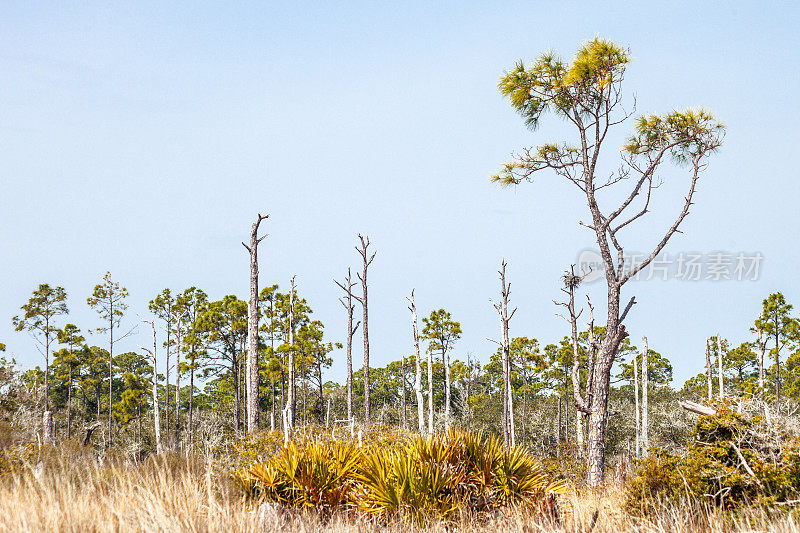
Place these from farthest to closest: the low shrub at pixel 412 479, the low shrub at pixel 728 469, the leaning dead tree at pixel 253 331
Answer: the leaning dead tree at pixel 253 331 < the low shrub at pixel 412 479 < the low shrub at pixel 728 469

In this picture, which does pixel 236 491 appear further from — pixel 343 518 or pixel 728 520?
pixel 728 520

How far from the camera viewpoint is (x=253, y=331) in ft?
75.6

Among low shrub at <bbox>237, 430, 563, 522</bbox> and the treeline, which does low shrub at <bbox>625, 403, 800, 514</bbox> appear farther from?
the treeline

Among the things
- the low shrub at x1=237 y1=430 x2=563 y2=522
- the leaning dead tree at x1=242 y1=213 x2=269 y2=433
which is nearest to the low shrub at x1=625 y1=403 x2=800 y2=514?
the low shrub at x1=237 y1=430 x2=563 y2=522

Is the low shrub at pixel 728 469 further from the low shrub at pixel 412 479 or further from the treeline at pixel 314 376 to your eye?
the treeline at pixel 314 376

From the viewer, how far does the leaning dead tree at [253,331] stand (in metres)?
22.4

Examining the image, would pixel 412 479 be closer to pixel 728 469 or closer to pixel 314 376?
pixel 728 469

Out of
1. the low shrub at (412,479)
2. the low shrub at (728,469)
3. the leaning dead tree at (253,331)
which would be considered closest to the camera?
the low shrub at (728,469)

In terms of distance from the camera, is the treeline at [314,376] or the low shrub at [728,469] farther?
the treeline at [314,376]

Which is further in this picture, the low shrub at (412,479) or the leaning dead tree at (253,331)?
the leaning dead tree at (253,331)

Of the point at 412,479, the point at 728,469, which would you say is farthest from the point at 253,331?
the point at 728,469

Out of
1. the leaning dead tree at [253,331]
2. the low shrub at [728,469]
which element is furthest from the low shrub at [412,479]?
the leaning dead tree at [253,331]

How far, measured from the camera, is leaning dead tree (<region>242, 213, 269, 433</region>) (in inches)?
883

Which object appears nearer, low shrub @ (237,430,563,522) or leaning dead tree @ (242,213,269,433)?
low shrub @ (237,430,563,522)
